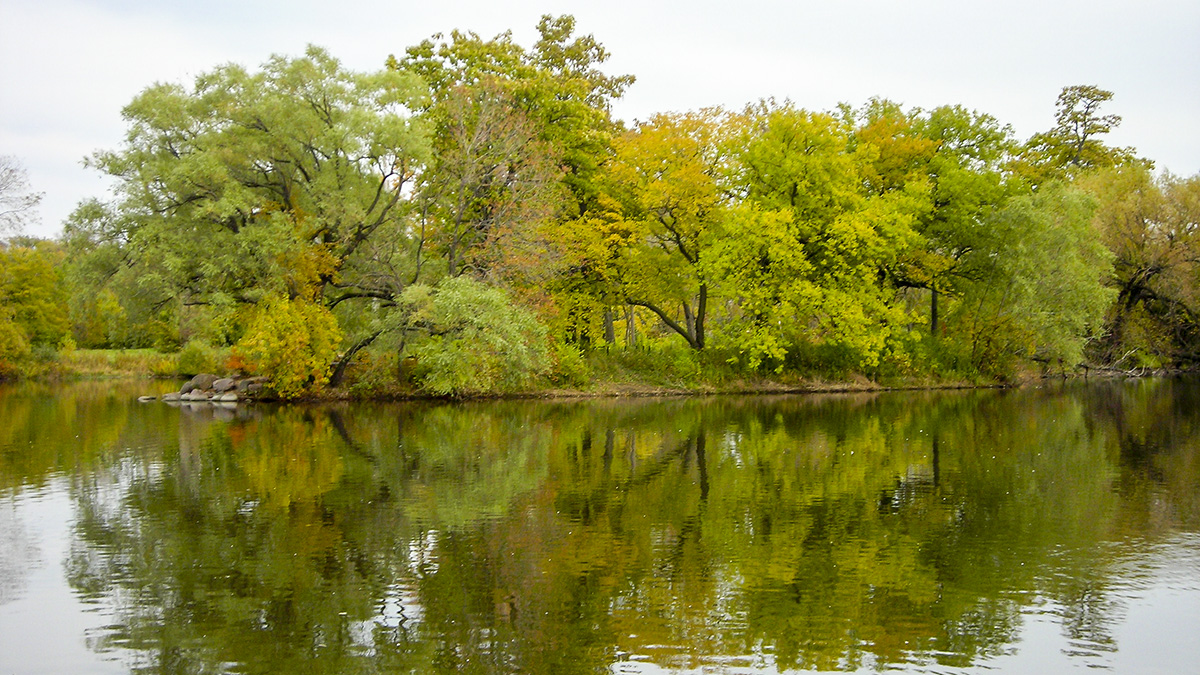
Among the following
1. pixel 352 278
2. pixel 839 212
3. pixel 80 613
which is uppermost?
pixel 839 212

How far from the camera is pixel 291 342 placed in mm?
33469

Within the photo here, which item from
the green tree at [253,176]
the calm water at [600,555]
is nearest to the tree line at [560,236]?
the green tree at [253,176]

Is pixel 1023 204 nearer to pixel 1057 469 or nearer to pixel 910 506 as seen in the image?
pixel 1057 469

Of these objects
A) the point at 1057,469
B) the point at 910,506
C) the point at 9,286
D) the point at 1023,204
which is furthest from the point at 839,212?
the point at 9,286

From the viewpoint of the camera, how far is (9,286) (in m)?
49.8

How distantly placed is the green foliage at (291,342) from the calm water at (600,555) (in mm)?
9793

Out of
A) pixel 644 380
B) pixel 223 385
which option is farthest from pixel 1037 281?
pixel 223 385

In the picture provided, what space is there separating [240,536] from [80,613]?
10.7 ft

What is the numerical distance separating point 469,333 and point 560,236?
26.9ft

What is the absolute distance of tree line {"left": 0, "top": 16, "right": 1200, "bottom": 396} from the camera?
3416 cm

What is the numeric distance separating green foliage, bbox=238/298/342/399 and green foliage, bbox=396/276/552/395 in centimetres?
294

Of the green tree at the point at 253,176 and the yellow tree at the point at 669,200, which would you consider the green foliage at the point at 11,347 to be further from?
the yellow tree at the point at 669,200

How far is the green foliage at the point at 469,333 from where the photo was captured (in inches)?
1291

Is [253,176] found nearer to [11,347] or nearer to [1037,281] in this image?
[11,347]
